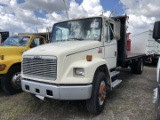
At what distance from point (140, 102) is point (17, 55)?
4.31 meters

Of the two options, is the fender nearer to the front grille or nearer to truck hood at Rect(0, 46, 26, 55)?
truck hood at Rect(0, 46, 26, 55)

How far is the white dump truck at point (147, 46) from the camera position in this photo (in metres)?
12.3

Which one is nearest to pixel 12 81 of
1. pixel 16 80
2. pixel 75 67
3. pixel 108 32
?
pixel 16 80

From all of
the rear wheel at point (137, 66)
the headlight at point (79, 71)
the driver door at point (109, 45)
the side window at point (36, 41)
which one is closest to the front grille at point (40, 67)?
the headlight at point (79, 71)

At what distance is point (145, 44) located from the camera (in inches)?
487

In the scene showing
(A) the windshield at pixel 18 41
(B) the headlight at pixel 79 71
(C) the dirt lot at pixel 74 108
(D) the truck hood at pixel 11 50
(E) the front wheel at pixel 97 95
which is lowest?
(C) the dirt lot at pixel 74 108

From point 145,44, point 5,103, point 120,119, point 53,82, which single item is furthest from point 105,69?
point 145,44

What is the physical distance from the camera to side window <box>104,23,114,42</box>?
535cm

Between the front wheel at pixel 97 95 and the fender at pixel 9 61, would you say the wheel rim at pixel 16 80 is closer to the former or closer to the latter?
the fender at pixel 9 61

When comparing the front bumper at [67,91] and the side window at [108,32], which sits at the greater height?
the side window at [108,32]

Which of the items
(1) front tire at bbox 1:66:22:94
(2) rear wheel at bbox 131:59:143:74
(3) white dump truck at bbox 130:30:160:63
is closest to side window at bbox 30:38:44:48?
(1) front tire at bbox 1:66:22:94

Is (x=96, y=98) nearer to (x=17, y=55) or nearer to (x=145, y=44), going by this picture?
(x=17, y=55)

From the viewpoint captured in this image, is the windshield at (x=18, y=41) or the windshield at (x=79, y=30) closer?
the windshield at (x=79, y=30)

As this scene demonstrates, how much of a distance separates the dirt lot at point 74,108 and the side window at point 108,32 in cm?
181
